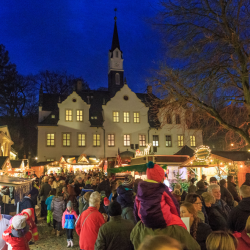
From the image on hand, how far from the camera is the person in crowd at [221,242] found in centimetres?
248

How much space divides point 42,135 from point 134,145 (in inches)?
451

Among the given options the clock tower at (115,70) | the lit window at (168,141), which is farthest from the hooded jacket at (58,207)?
the clock tower at (115,70)

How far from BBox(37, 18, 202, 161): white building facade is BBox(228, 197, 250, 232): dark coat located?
27.8 meters

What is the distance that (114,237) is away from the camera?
369 cm

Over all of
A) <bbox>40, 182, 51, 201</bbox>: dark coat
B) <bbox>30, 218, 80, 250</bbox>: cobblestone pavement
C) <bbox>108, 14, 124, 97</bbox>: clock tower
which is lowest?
<bbox>30, 218, 80, 250</bbox>: cobblestone pavement

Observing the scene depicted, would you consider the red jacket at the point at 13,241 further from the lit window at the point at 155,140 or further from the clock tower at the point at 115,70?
the clock tower at the point at 115,70

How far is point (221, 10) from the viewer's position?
9.85 m

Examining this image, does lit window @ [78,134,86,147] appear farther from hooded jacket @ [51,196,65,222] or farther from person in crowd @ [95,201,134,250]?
person in crowd @ [95,201,134,250]

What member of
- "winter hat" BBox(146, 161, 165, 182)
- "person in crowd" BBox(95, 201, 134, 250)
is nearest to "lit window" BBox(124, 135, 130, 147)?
"person in crowd" BBox(95, 201, 134, 250)

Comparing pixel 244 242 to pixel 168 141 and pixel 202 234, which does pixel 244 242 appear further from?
pixel 168 141

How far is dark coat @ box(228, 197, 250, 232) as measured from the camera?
14.0 feet

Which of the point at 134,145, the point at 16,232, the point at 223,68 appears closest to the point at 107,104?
the point at 134,145

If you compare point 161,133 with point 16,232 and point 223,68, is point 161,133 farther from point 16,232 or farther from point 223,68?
point 16,232

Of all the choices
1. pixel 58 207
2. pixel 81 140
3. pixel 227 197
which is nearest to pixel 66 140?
pixel 81 140
